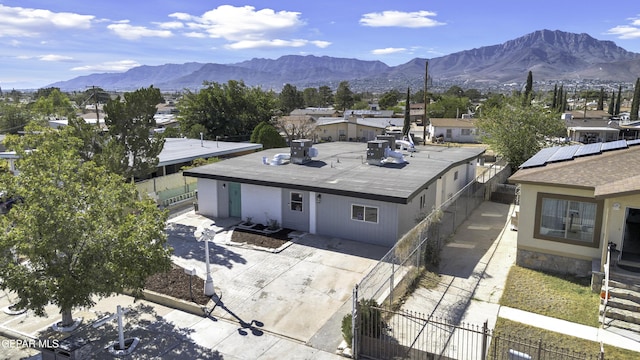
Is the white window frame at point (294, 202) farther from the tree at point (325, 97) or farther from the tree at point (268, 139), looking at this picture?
the tree at point (325, 97)

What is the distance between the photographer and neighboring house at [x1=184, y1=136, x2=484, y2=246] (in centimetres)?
1728

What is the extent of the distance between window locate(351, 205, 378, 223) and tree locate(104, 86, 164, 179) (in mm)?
9485

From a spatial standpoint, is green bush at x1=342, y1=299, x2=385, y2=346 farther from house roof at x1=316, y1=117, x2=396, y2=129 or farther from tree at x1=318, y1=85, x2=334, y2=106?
tree at x1=318, y1=85, x2=334, y2=106

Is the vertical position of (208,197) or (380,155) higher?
(380,155)

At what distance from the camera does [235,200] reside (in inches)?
825

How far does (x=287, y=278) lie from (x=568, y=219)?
368 inches

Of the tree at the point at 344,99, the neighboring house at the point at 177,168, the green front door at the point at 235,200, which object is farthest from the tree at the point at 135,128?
the tree at the point at 344,99

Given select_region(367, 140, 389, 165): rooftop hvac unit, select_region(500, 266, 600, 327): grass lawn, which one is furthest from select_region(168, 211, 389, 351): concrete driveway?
select_region(367, 140, 389, 165): rooftop hvac unit

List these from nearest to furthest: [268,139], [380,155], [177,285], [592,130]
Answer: [177,285] → [380,155] → [268,139] → [592,130]

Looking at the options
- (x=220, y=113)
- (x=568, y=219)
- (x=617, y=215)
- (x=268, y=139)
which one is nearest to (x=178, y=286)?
(x=568, y=219)

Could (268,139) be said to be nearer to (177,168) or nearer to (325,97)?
(177,168)

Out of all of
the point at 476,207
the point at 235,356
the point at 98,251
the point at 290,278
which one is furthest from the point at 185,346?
the point at 476,207

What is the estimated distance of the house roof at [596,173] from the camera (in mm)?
13180

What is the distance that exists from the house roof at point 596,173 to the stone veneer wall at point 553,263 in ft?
7.94
